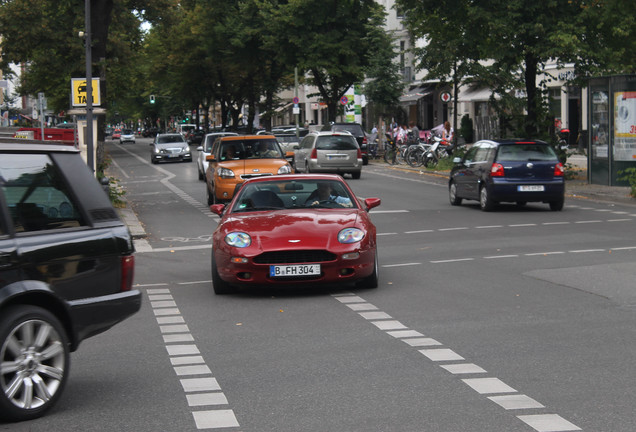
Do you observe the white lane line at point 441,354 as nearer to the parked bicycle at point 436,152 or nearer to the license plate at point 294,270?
the license plate at point 294,270

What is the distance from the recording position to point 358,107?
66125 millimetres

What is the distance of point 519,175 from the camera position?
73.9 ft

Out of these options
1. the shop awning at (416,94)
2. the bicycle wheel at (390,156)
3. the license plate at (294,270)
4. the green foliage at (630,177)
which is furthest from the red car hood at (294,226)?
the shop awning at (416,94)

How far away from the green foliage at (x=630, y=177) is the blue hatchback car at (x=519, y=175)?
316cm

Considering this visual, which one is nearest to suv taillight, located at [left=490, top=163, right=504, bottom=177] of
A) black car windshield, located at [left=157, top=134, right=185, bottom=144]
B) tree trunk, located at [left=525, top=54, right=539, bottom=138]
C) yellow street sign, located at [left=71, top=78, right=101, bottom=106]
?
yellow street sign, located at [left=71, top=78, right=101, bottom=106]

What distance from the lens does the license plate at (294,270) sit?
439 inches

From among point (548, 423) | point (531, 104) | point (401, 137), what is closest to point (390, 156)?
point (401, 137)

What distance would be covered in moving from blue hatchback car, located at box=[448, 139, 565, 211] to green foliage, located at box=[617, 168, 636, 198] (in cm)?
316

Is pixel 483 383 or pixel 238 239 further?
pixel 238 239

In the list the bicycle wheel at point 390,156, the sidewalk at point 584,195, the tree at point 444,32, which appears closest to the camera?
the sidewalk at point 584,195

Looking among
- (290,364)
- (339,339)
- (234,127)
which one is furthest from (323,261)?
(234,127)

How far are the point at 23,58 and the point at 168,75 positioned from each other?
39.5 metres

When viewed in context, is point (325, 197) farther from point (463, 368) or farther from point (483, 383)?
point (483, 383)

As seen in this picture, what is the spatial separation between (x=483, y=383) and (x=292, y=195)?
640 cm
